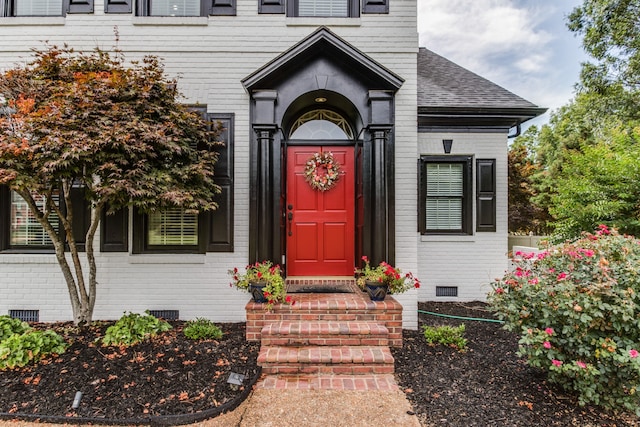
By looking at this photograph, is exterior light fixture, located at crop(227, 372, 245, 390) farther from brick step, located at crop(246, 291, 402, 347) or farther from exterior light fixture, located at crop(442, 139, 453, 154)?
exterior light fixture, located at crop(442, 139, 453, 154)

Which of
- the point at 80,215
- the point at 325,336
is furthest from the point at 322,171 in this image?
the point at 80,215

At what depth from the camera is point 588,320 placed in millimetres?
2395

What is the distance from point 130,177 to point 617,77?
43.2 feet

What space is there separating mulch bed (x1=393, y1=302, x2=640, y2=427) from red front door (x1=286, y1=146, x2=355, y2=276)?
153cm

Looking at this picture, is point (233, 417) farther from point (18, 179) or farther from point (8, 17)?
point (8, 17)

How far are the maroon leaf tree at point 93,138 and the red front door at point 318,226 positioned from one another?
54.7 inches

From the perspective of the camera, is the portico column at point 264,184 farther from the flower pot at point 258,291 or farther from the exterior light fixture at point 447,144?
the exterior light fixture at point 447,144

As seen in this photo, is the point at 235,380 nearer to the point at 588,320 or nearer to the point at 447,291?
the point at 588,320

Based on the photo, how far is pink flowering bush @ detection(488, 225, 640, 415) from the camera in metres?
2.44

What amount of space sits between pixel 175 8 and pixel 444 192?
549 cm

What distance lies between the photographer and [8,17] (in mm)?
4520

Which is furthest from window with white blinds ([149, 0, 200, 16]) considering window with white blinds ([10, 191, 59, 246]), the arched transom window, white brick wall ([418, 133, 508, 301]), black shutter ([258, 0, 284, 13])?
white brick wall ([418, 133, 508, 301])

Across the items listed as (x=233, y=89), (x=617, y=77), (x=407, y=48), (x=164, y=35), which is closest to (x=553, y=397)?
(x=407, y=48)

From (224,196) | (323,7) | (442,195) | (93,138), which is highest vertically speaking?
(323,7)
